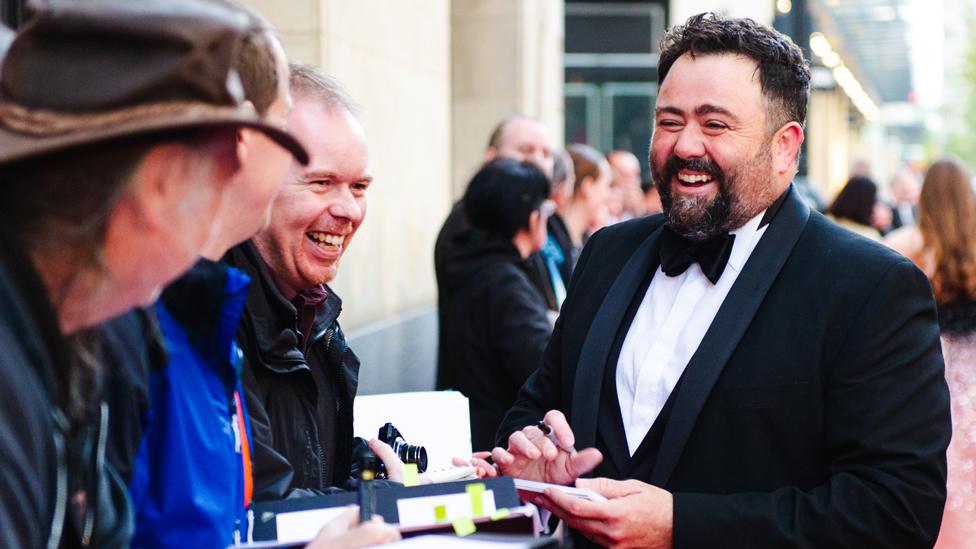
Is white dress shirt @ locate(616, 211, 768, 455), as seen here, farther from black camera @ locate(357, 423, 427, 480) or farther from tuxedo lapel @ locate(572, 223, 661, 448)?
black camera @ locate(357, 423, 427, 480)

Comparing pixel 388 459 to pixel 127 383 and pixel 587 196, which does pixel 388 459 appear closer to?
pixel 127 383

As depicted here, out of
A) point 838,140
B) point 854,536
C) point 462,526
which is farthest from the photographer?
point 838,140

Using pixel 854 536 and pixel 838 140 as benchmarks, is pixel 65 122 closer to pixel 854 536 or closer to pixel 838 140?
pixel 854 536

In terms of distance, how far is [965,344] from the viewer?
6.09 metres

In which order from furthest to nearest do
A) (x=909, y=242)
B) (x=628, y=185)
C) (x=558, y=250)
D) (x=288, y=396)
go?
(x=628, y=185)
(x=909, y=242)
(x=558, y=250)
(x=288, y=396)

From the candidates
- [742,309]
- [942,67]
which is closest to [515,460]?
Answer: [742,309]

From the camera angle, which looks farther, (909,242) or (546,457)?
(909,242)

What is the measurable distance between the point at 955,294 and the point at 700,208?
12.7 feet

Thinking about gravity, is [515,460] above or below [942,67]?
below

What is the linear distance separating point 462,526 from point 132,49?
1.07 metres

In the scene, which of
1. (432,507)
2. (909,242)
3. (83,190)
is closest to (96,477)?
(83,190)

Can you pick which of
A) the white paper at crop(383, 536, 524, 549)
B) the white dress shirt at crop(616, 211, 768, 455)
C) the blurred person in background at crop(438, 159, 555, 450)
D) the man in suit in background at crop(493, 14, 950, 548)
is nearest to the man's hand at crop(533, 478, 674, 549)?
the man in suit in background at crop(493, 14, 950, 548)

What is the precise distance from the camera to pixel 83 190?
4.61 feet

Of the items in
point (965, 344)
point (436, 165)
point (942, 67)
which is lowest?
point (965, 344)
